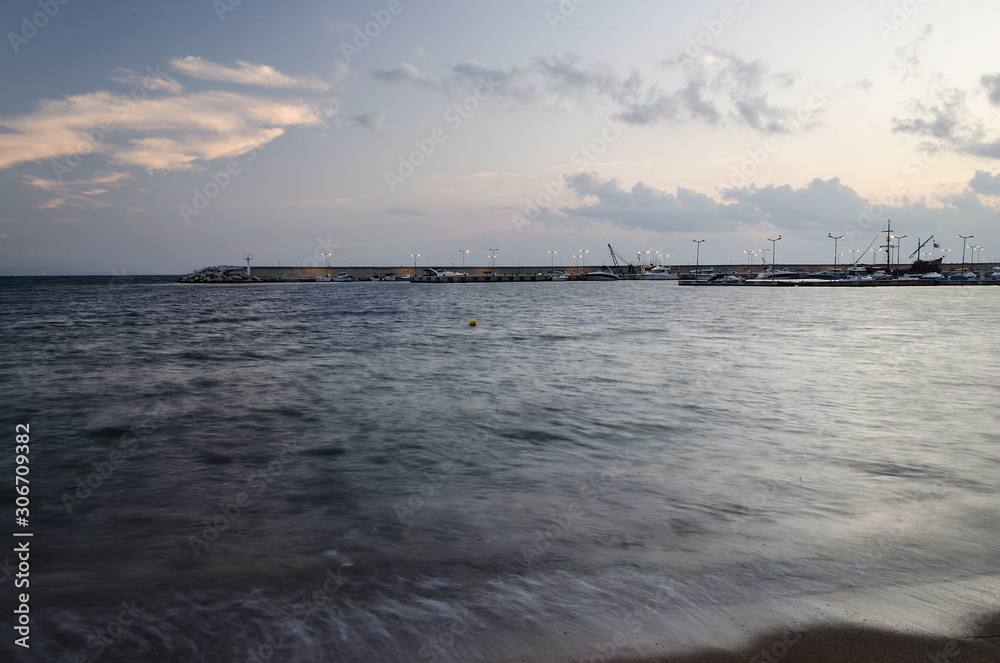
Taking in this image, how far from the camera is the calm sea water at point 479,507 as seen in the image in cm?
434

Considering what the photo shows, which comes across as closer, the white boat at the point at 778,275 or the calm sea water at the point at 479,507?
the calm sea water at the point at 479,507

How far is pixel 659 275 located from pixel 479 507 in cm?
18453

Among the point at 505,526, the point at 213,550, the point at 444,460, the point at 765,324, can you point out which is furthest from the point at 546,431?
the point at 765,324

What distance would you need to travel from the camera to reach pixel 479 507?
6.95m

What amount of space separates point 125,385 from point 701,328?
3023 centimetres

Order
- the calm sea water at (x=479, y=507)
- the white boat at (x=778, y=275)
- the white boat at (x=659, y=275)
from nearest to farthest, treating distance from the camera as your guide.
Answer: the calm sea water at (x=479, y=507) → the white boat at (x=778, y=275) → the white boat at (x=659, y=275)

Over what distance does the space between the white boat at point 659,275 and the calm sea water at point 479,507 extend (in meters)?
170

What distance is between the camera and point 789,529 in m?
6.11

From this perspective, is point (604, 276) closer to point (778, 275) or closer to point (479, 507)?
point (778, 275)

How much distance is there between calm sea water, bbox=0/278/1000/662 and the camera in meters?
4.34

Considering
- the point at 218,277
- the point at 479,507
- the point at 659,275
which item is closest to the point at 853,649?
the point at 479,507

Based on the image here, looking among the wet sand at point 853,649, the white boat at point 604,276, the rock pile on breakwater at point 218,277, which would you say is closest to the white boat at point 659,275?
the white boat at point 604,276

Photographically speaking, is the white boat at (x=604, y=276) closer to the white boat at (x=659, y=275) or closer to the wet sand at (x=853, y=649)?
the white boat at (x=659, y=275)

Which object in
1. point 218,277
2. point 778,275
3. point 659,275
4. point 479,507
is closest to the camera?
point 479,507
